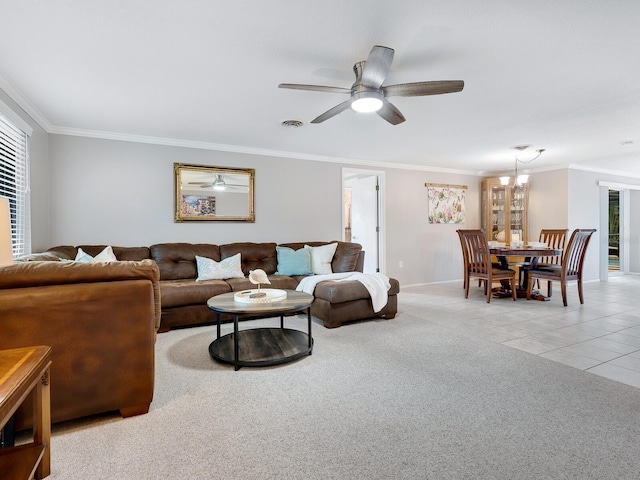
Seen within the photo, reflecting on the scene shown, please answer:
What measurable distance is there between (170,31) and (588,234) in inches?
210

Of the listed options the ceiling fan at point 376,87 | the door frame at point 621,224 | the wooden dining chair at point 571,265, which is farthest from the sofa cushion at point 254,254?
the door frame at point 621,224

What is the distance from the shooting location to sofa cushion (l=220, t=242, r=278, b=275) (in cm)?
457

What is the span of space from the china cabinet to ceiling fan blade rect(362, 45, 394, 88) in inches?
204

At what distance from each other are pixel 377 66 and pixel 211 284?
8.97 feet

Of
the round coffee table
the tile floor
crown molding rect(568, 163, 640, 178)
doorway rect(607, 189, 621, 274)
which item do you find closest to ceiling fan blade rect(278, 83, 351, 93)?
the round coffee table

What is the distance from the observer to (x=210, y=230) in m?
4.79

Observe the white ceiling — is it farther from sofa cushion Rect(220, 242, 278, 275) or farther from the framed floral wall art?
the framed floral wall art

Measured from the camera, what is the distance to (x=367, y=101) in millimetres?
2512

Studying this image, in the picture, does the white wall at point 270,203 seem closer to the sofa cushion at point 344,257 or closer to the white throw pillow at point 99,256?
the white throw pillow at point 99,256

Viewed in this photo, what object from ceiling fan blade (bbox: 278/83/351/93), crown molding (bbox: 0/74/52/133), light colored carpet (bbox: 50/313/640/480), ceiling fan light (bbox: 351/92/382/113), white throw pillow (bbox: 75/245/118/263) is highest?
crown molding (bbox: 0/74/52/133)

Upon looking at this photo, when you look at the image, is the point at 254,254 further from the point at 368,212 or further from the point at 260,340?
the point at 368,212

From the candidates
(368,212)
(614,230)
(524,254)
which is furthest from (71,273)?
(614,230)

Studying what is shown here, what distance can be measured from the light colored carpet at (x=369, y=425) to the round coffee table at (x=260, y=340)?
0.08 m

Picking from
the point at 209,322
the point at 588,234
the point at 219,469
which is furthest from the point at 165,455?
the point at 588,234
